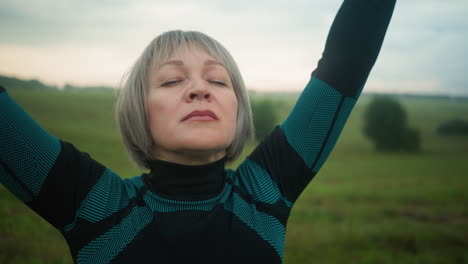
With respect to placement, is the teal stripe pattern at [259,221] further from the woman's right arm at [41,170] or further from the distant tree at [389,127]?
the distant tree at [389,127]

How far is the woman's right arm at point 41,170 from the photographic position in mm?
1193

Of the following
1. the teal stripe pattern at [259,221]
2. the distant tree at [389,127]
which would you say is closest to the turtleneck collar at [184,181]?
the teal stripe pattern at [259,221]

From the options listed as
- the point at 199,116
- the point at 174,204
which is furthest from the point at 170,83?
the point at 174,204

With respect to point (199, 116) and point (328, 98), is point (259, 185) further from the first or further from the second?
point (328, 98)

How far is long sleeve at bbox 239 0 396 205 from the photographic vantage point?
5.28 ft

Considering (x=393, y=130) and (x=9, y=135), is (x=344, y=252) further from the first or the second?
(x=393, y=130)

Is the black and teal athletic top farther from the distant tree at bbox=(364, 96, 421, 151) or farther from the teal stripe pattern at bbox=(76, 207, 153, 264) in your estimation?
the distant tree at bbox=(364, 96, 421, 151)

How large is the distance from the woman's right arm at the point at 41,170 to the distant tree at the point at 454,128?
3003 inches

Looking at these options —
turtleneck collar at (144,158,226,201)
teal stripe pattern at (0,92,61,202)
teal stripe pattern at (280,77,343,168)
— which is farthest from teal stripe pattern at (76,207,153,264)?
teal stripe pattern at (280,77,343,168)

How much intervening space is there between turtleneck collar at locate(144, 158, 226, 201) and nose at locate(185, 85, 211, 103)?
14.5 inches

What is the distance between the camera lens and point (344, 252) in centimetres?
501

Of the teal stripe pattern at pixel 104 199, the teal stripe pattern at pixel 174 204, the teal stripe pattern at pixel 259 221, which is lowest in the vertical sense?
the teal stripe pattern at pixel 259 221

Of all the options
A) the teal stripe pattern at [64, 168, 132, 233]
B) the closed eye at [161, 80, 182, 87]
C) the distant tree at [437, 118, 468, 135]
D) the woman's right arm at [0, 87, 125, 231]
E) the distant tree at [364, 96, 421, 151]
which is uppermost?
the closed eye at [161, 80, 182, 87]

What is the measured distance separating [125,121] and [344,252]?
4.55 meters
